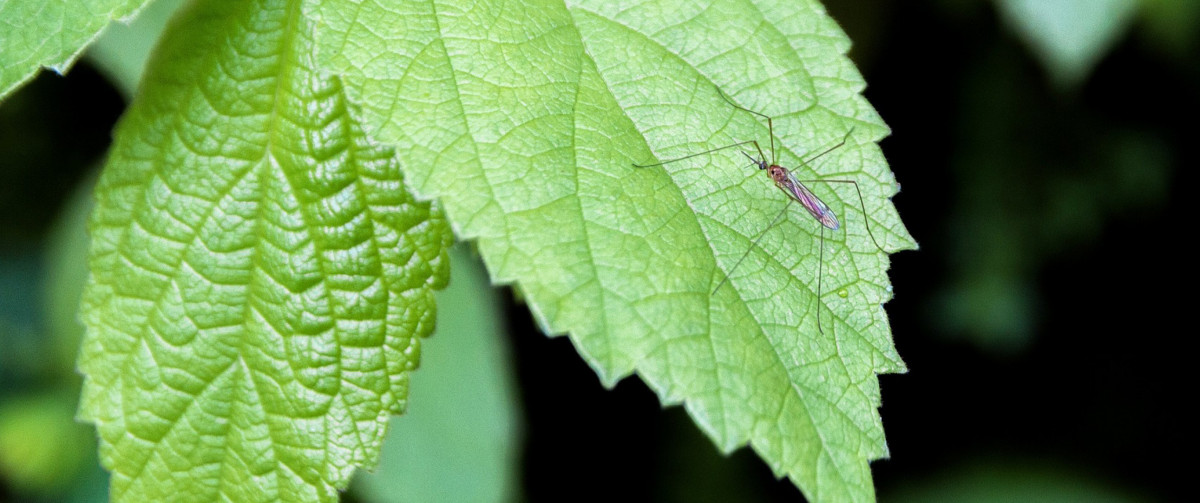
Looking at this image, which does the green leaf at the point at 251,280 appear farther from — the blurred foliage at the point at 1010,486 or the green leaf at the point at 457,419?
the blurred foliage at the point at 1010,486

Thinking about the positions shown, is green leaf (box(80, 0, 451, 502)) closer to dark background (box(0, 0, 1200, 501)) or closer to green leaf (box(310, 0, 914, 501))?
green leaf (box(310, 0, 914, 501))

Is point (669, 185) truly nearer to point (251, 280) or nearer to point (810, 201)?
point (810, 201)

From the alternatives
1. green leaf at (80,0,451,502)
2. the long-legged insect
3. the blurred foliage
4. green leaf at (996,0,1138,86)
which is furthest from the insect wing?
the blurred foliage

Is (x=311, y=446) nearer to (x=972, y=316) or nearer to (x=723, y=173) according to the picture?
(x=723, y=173)

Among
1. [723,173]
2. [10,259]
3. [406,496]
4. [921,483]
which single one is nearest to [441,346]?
[406,496]

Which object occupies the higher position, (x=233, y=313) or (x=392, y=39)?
(x=392, y=39)

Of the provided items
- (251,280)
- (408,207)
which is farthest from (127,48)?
(408,207)
